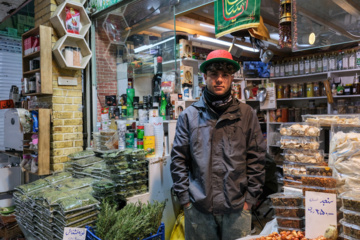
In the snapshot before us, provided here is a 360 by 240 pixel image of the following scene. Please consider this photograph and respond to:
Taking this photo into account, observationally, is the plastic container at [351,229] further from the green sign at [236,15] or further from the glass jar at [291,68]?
the glass jar at [291,68]

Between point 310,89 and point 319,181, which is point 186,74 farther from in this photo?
point 310,89

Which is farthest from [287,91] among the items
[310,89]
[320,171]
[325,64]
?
[320,171]

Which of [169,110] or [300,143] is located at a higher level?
[169,110]

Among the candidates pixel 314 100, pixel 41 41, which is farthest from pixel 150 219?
pixel 314 100

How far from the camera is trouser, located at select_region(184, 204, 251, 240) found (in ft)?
6.03

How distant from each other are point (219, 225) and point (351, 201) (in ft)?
2.96

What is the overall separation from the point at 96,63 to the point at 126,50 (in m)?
0.59

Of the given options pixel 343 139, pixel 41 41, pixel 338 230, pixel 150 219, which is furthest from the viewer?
pixel 41 41

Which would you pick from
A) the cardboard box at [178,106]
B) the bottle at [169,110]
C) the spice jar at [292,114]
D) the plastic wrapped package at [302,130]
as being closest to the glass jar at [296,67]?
the spice jar at [292,114]

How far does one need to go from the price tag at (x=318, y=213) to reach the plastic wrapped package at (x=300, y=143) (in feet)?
2.17

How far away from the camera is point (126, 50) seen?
396 centimetres

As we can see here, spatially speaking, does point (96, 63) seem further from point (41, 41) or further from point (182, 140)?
point (182, 140)

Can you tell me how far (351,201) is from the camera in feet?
4.14

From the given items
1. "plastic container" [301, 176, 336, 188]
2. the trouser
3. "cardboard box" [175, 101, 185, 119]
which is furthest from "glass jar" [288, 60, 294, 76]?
"plastic container" [301, 176, 336, 188]
